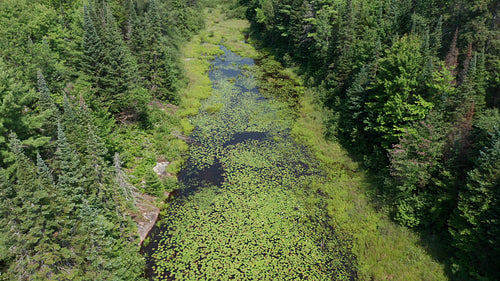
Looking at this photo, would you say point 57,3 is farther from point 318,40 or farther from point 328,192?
point 328,192

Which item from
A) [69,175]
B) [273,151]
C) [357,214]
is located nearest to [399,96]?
[357,214]

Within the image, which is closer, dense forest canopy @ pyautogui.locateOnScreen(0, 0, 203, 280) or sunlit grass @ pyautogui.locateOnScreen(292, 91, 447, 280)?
dense forest canopy @ pyautogui.locateOnScreen(0, 0, 203, 280)

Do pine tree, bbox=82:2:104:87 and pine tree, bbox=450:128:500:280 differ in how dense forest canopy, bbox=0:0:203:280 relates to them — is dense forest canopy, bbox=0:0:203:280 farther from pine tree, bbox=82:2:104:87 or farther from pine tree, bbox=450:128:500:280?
pine tree, bbox=450:128:500:280

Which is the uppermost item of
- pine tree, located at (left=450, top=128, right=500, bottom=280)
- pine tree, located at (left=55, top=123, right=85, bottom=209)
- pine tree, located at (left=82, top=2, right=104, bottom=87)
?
pine tree, located at (left=82, top=2, right=104, bottom=87)

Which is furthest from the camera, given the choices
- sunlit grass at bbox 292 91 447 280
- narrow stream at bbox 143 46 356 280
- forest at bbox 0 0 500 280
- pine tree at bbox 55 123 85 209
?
narrow stream at bbox 143 46 356 280

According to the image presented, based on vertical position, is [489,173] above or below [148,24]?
below

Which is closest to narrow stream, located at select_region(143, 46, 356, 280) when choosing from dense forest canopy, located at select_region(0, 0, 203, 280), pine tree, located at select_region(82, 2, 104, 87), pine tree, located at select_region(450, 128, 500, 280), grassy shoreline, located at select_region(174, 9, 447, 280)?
grassy shoreline, located at select_region(174, 9, 447, 280)

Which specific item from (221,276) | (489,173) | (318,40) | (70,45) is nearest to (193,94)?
(70,45)
